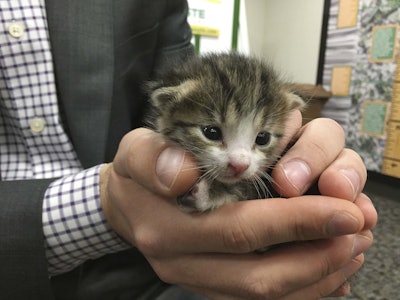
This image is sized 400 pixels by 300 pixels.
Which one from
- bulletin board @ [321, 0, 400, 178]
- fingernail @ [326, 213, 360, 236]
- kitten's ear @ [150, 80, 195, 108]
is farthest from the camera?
bulletin board @ [321, 0, 400, 178]

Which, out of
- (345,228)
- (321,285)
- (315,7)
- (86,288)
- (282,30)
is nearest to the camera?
(345,228)

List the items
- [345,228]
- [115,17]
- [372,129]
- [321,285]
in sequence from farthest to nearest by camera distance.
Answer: [372,129]
[115,17]
[321,285]
[345,228]

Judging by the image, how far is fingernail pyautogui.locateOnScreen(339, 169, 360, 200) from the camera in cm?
56

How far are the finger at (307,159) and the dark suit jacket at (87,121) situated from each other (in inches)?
16.3

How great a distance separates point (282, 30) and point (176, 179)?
87.1 inches

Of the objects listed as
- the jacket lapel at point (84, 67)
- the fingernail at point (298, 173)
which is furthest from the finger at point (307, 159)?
the jacket lapel at point (84, 67)

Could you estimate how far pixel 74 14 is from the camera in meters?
0.82

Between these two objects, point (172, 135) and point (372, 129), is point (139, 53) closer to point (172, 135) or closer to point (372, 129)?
point (172, 135)

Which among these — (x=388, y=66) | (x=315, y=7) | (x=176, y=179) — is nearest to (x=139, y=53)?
(x=176, y=179)

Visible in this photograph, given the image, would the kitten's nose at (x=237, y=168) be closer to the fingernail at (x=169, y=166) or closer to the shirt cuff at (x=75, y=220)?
the fingernail at (x=169, y=166)

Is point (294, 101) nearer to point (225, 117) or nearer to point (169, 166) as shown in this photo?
point (225, 117)

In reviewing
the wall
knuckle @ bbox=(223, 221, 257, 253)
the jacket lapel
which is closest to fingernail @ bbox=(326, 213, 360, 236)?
knuckle @ bbox=(223, 221, 257, 253)

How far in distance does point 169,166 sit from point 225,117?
121 mm

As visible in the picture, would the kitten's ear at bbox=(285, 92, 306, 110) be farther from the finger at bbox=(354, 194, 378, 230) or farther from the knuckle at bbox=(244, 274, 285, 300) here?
the knuckle at bbox=(244, 274, 285, 300)
